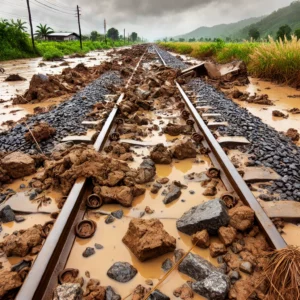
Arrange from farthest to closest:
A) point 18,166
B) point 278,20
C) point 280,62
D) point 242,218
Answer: point 278,20 < point 280,62 < point 18,166 < point 242,218

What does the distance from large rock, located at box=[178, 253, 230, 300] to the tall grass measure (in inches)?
338

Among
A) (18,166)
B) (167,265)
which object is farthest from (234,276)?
(18,166)

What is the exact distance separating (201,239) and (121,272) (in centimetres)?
61

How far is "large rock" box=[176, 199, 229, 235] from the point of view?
2.00 m

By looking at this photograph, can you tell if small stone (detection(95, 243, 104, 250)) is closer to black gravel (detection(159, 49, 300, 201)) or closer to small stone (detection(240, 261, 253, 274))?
small stone (detection(240, 261, 253, 274))

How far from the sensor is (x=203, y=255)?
6.18 feet

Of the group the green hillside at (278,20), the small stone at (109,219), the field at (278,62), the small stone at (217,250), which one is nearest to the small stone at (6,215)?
A: the small stone at (109,219)

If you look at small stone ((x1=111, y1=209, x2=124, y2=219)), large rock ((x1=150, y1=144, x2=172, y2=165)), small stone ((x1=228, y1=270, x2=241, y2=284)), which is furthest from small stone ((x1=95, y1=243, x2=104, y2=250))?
large rock ((x1=150, y1=144, x2=172, y2=165))

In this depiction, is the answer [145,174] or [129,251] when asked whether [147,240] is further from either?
[145,174]

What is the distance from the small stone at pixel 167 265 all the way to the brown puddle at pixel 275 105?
153 inches

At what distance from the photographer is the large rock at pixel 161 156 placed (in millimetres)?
3168

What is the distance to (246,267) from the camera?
1715mm

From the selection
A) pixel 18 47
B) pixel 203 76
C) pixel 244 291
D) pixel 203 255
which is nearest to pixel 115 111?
pixel 203 255

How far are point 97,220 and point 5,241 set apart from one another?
686 mm
